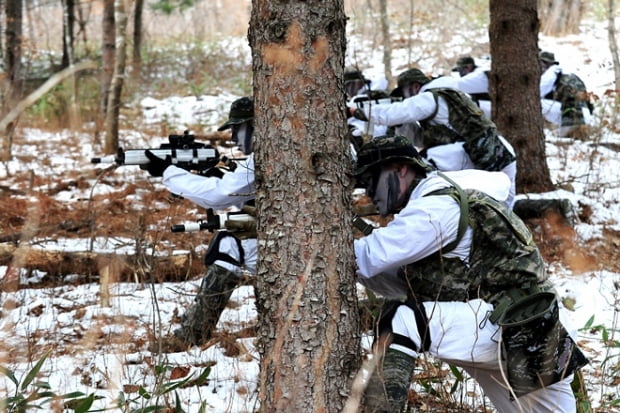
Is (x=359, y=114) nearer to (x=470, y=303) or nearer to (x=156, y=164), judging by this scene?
(x=156, y=164)


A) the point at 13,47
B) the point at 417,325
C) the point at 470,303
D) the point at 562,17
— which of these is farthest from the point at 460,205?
the point at 562,17

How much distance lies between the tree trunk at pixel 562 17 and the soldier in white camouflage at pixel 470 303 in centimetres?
1647

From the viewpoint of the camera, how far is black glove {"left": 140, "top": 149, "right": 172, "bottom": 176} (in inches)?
200

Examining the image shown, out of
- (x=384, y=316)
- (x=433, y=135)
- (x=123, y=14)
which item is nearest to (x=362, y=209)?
(x=384, y=316)

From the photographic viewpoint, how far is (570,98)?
10555 mm

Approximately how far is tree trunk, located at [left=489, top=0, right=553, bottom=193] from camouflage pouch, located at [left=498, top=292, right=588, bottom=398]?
447 cm

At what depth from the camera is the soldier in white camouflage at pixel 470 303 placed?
305 centimetres

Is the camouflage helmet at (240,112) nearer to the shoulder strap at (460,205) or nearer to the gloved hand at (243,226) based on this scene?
the gloved hand at (243,226)

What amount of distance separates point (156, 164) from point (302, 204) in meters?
2.70

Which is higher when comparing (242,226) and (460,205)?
(460,205)

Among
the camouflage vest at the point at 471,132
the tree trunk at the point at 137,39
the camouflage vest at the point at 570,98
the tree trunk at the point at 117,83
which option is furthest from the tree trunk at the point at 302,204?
the tree trunk at the point at 137,39

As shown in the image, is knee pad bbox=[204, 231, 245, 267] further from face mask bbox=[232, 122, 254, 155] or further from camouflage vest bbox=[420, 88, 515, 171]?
camouflage vest bbox=[420, 88, 515, 171]

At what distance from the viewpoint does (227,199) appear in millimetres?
5066

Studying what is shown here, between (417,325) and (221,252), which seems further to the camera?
(221,252)
